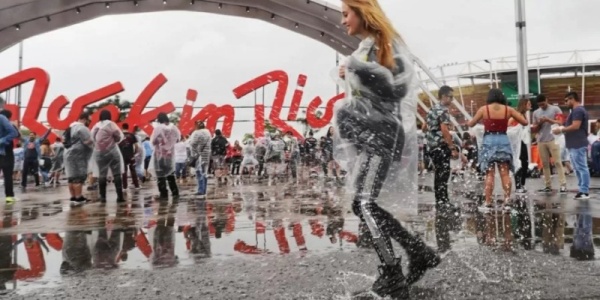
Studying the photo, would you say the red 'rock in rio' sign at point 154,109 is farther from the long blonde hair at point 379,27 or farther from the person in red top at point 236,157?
the long blonde hair at point 379,27

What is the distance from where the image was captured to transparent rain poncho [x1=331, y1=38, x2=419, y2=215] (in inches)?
113

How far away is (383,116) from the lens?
2.94m

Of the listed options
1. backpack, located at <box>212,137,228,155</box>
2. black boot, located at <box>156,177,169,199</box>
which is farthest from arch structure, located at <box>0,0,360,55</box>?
black boot, located at <box>156,177,169,199</box>

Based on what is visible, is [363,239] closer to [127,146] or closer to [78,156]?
[78,156]

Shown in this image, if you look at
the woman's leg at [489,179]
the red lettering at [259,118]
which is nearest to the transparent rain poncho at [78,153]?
the woman's leg at [489,179]

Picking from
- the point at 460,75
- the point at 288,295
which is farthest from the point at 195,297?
the point at 460,75

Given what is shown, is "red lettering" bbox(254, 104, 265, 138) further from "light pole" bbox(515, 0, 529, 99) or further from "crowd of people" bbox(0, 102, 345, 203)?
"light pole" bbox(515, 0, 529, 99)

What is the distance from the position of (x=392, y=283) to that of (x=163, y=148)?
24.8ft

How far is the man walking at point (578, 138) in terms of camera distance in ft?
23.4

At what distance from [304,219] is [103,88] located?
620 inches

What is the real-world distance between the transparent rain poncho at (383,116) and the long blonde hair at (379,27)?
0.04 m

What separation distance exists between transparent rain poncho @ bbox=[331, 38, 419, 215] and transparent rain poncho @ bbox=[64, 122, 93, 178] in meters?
6.86

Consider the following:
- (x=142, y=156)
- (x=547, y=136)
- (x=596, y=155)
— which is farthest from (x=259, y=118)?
(x=547, y=136)

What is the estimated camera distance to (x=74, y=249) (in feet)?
14.0
